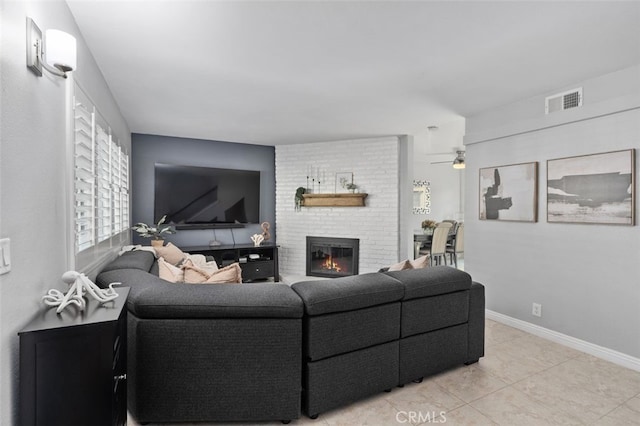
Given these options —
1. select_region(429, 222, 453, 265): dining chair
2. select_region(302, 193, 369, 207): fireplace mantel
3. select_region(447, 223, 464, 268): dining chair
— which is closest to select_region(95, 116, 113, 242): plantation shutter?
select_region(302, 193, 369, 207): fireplace mantel

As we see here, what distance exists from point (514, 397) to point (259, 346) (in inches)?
68.1

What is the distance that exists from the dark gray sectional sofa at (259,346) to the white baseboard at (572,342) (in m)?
1.91

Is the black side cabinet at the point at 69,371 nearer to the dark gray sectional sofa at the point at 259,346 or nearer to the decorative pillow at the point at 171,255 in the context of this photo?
the dark gray sectional sofa at the point at 259,346

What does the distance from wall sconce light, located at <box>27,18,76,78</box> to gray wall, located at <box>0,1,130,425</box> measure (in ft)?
0.10

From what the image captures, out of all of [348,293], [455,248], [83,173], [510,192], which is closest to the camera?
[348,293]

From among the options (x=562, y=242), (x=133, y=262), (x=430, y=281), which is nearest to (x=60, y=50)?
(x=133, y=262)

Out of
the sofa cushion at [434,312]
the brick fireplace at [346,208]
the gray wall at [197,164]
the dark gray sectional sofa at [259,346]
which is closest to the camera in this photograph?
the dark gray sectional sofa at [259,346]

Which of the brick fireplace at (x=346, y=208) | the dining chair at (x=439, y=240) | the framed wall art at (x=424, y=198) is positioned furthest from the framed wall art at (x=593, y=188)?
the framed wall art at (x=424, y=198)

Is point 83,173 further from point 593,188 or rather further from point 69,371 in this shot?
point 593,188

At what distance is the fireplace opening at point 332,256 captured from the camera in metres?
5.59

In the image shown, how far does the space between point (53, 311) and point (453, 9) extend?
249 cm

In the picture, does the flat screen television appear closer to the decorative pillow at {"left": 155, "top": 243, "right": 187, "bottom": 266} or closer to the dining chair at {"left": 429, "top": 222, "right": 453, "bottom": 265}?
the decorative pillow at {"left": 155, "top": 243, "right": 187, "bottom": 266}

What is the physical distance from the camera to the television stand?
5.11 meters

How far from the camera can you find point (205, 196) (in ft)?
17.6
